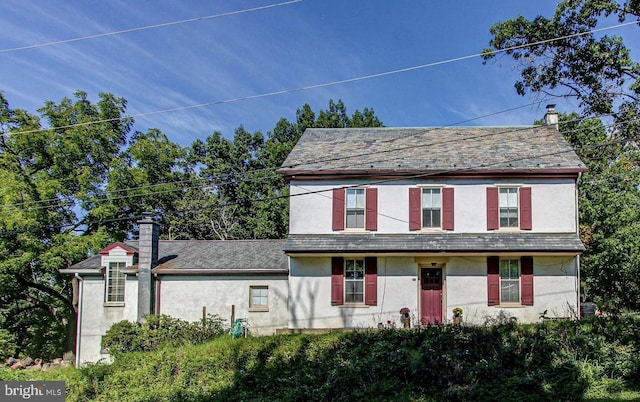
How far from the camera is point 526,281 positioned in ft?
58.7

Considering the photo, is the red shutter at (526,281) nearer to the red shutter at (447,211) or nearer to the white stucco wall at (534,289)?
the white stucco wall at (534,289)

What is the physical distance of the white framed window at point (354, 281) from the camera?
1847 cm

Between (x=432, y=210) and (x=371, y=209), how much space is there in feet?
7.08

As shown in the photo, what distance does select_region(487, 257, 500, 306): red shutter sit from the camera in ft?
58.7

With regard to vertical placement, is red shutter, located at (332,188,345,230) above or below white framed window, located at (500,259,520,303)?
above

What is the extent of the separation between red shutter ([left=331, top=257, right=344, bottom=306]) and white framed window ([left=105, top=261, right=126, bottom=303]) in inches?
311

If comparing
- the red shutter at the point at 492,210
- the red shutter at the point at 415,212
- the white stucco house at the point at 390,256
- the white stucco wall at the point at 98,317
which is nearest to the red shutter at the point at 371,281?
the white stucco house at the point at 390,256

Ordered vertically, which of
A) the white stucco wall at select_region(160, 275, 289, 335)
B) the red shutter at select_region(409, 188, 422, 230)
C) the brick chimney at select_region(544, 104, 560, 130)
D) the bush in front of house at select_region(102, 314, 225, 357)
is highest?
the brick chimney at select_region(544, 104, 560, 130)

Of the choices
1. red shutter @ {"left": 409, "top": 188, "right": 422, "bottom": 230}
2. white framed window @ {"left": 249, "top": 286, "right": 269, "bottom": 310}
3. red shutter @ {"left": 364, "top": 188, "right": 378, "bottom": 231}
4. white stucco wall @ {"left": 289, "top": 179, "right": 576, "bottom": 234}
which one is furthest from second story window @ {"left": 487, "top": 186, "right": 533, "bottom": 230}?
white framed window @ {"left": 249, "top": 286, "right": 269, "bottom": 310}

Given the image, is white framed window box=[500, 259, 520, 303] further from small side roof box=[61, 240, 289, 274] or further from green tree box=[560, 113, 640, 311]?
small side roof box=[61, 240, 289, 274]

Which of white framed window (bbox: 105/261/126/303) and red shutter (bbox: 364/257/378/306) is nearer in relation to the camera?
red shutter (bbox: 364/257/378/306)

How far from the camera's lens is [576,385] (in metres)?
9.74

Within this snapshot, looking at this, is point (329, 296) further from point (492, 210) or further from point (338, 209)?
point (492, 210)

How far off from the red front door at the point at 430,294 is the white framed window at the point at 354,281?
2.13 m
